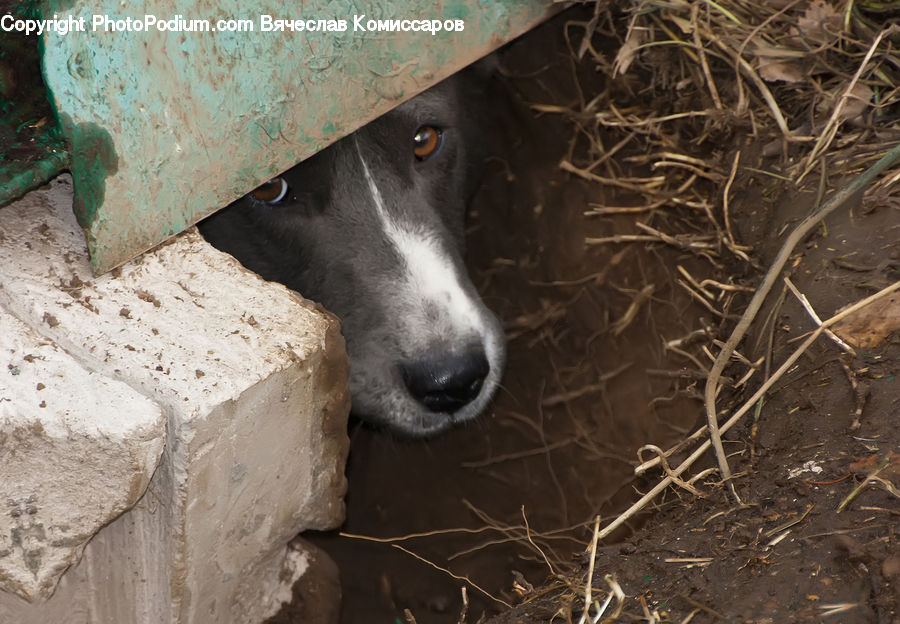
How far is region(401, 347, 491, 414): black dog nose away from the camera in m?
2.46

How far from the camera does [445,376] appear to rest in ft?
8.07

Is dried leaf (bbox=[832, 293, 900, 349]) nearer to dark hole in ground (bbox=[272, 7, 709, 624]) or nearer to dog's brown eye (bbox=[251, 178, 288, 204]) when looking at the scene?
dark hole in ground (bbox=[272, 7, 709, 624])

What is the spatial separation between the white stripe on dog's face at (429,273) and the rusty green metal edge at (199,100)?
0.36m

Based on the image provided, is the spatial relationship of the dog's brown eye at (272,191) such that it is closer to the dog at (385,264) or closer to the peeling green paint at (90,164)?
the dog at (385,264)

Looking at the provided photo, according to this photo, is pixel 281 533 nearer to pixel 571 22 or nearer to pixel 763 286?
pixel 763 286

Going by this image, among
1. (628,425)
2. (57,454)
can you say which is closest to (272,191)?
(57,454)

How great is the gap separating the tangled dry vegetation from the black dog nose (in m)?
0.53

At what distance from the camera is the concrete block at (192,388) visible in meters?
1.80

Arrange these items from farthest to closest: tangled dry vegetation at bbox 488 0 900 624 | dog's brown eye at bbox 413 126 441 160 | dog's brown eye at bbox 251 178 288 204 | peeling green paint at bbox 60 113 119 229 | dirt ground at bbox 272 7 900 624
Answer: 1. dog's brown eye at bbox 413 126 441 160
2. dog's brown eye at bbox 251 178 288 204
3. tangled dry vegetation at bbox 488 0 900 624
4. peeling green paint at bbox 60 113 119 229
5. dirt ground at bbox 272 7 900 624

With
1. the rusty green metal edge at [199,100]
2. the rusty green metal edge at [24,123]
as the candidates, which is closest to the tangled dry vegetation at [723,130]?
the rusty green metal edge at [199,100]

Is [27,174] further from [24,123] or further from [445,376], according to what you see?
[445,376]

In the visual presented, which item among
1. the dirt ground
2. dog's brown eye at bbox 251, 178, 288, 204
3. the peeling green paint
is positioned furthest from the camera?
dog's brown eye at bbox 251, 178, 288, 204

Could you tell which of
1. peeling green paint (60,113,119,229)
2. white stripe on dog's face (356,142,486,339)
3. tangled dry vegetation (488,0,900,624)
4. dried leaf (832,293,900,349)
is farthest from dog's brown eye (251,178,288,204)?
dried leaf (832,293,900,349)

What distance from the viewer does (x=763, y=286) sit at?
2.21 m
